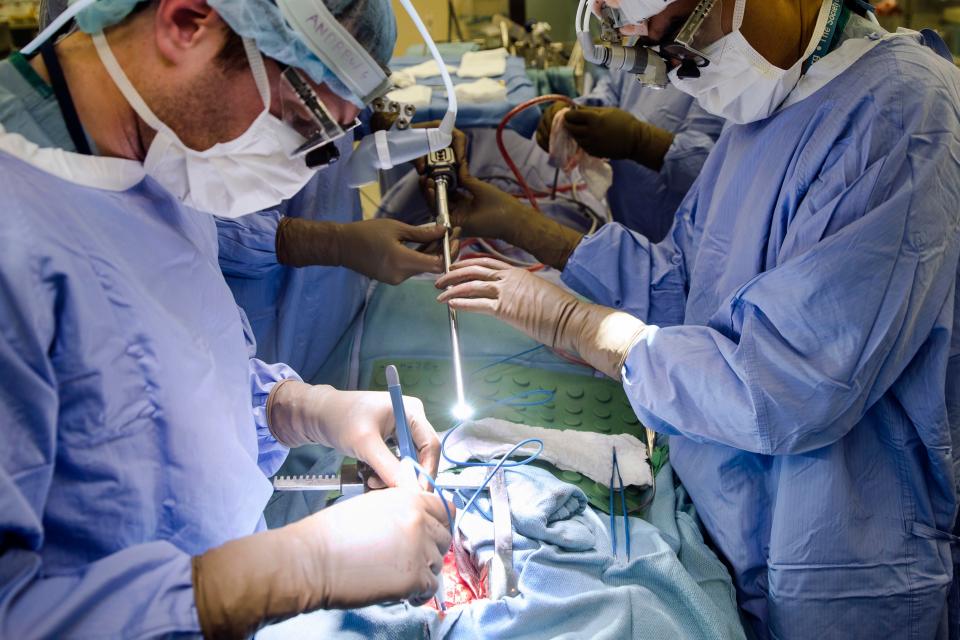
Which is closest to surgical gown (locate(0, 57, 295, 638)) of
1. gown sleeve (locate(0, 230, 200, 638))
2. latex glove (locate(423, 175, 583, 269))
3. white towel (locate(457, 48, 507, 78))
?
gown sleeve (locate(0, 230, 200, 638))

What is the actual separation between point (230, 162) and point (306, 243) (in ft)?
3.24

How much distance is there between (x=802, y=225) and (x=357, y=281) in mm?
1547

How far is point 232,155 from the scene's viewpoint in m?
1.07

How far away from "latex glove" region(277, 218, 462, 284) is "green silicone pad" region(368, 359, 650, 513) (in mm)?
309

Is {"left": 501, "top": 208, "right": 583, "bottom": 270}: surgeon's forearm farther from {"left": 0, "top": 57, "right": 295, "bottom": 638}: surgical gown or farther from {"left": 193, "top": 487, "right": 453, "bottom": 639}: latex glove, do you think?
{"left": 0, "top": 57, "right": 295, "bottom": 638}: surgical gown

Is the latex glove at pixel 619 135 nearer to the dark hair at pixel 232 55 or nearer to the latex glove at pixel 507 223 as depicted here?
the latex glove at pixel 507 223

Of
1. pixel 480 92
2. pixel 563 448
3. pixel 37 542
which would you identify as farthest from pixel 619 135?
pixel 37 542

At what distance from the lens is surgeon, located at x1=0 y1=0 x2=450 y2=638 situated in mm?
771

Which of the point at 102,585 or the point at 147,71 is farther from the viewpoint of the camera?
the point at 147,71

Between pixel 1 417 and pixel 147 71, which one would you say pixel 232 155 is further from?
pixel 1 417

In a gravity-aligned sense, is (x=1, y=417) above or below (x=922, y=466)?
above

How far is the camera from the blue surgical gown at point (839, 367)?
1.15 m

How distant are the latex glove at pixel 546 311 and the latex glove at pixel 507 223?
1.77 ft

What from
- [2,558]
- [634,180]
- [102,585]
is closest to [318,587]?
[102,585]
